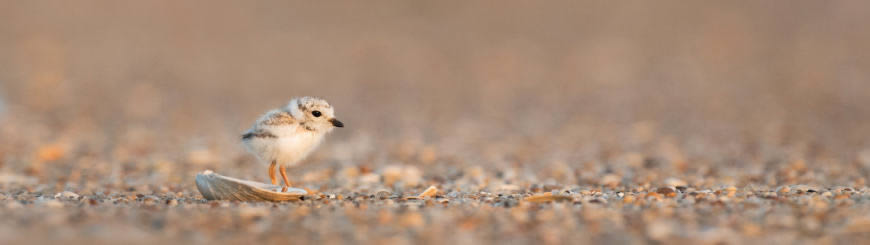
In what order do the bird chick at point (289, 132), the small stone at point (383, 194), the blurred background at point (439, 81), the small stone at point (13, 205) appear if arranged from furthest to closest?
the blurred background at point (439, 81) → the bird chick at point (289, 132) → the small stone at point (383, 194) → the small stone at point (13, 205)

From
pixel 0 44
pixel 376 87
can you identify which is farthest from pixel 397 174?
pixel 0 44

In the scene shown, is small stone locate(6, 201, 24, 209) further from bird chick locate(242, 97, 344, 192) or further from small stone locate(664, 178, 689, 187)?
small stone locate(664, 178, 689, 187)

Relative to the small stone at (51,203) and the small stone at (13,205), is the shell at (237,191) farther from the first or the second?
the small stone at (13,205)

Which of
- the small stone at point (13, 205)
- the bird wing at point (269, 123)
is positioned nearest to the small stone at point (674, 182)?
the bird wing at point (269, 123)

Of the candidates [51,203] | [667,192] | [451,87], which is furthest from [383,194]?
[451,87]

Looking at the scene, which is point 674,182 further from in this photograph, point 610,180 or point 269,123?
point 269,123

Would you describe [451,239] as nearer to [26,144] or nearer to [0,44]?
[26,144]
